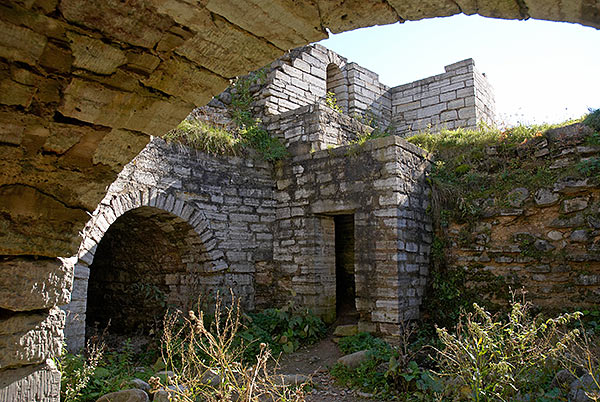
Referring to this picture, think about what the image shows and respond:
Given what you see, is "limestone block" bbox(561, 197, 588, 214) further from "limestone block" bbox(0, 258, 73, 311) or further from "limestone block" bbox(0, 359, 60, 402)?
"limestone block" bbox(0, 359, 60, 402)

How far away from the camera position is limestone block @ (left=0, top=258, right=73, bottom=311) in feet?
8.68

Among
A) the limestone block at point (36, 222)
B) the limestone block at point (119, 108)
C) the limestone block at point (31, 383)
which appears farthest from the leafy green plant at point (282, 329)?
the limestone block at point (119, 108)

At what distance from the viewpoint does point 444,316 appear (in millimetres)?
6637

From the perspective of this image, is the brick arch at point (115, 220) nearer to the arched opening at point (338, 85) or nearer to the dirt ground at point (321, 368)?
the dirt ground at point (321, 368)

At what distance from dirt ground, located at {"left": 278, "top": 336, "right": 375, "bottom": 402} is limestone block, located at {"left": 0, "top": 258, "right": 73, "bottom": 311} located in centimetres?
278

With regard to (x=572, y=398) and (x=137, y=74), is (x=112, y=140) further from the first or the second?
(x=572, y=398)

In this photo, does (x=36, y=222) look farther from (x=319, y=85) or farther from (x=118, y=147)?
(x=319, y=85)

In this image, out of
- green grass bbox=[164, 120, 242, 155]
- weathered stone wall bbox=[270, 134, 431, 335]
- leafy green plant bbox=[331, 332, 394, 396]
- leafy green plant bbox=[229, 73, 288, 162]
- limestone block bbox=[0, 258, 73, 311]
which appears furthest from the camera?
leafy green plant bbox=[229, 73, 288, 162]

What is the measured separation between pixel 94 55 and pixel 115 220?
183 inches

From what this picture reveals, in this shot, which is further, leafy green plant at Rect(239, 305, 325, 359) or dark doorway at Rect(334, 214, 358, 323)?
dark doorway at Rect(334, 214, 358, 323)

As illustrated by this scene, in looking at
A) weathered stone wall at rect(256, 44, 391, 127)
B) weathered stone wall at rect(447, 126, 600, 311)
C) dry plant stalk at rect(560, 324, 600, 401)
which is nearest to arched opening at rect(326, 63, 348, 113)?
weathered stone wall at rect(256, 44, 391, 127)

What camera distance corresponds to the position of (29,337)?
110 inches


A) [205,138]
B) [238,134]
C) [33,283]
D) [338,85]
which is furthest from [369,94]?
[33,283]

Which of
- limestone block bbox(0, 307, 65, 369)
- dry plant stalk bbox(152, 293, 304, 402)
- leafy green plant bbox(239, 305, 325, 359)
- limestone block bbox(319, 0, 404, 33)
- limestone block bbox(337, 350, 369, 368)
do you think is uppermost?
limestone block bbox(319, 0, 404, 33)
